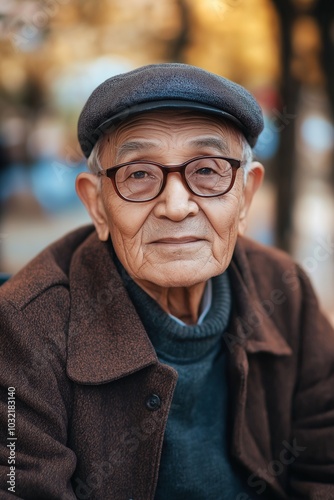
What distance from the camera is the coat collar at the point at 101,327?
75.0 inches

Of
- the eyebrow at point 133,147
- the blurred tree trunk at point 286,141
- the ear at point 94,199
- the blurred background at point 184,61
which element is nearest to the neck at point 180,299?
the ear at point 94,199

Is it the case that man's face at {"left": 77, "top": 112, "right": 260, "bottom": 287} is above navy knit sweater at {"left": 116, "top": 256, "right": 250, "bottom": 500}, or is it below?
above

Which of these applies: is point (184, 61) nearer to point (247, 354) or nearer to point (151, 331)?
point (247, 354)

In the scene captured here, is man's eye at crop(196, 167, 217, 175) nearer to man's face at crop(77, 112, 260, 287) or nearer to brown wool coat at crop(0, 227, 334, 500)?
man's face at crop(77, 112, 260, 287)

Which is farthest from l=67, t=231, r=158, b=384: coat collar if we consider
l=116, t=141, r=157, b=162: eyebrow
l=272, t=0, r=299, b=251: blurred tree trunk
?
l=272, t=0, r=299, b=251: blurred tree trunk

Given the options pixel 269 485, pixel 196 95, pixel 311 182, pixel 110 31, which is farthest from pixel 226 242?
pixel 311 182

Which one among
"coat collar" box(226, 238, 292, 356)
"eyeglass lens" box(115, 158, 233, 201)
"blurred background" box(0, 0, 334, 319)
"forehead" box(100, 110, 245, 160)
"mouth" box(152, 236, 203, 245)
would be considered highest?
"blurred background" box(0, 0, 334, 319)

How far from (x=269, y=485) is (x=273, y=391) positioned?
1.08ft

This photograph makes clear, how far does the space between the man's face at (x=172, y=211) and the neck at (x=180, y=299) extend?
0.39ft

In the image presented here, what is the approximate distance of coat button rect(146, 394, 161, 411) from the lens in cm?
193

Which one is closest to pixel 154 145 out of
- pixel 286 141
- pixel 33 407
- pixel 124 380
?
pixel 124 380

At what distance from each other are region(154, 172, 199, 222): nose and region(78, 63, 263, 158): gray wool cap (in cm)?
21

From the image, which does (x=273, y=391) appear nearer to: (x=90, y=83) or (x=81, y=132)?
(x=81, y=132)

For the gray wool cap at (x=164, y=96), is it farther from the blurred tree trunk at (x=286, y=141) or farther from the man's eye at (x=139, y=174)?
the blurred tree trunk at (x=286, y=141)
